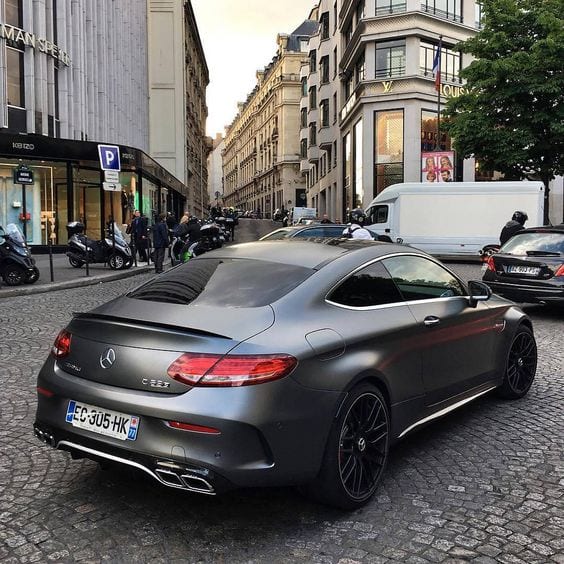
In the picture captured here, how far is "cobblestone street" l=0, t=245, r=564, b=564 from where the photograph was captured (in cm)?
306

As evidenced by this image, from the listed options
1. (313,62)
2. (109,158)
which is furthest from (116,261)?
(313,62)

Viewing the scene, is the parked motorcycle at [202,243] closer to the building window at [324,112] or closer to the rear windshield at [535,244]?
the rear windshield at [535,244]

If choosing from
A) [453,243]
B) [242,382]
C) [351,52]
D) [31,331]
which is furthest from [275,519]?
[351,52]

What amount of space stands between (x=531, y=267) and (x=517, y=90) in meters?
18.2

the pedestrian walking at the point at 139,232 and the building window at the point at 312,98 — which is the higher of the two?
the building window at the point at 312,98

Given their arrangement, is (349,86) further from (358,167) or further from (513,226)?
(513,226)

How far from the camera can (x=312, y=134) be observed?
211ft

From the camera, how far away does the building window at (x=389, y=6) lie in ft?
123

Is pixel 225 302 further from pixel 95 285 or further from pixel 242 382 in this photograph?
pixel 95 285

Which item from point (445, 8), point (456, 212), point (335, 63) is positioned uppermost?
point (335, 63)

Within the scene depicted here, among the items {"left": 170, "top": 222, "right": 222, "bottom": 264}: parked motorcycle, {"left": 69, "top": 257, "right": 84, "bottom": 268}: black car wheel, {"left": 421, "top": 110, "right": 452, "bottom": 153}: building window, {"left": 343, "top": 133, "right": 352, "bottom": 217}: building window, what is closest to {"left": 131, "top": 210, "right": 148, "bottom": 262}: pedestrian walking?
{"left": 170, "top": 222, "right": 222, "bottom": 264}: parked motorcycle

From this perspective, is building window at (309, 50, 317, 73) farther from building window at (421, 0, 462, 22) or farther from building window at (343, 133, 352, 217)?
building window at (421, 0, 462, 22)

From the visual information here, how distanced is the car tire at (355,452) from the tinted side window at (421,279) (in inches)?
37.1

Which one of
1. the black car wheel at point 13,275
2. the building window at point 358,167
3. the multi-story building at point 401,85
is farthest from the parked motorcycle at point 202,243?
the building window at point 358,167
